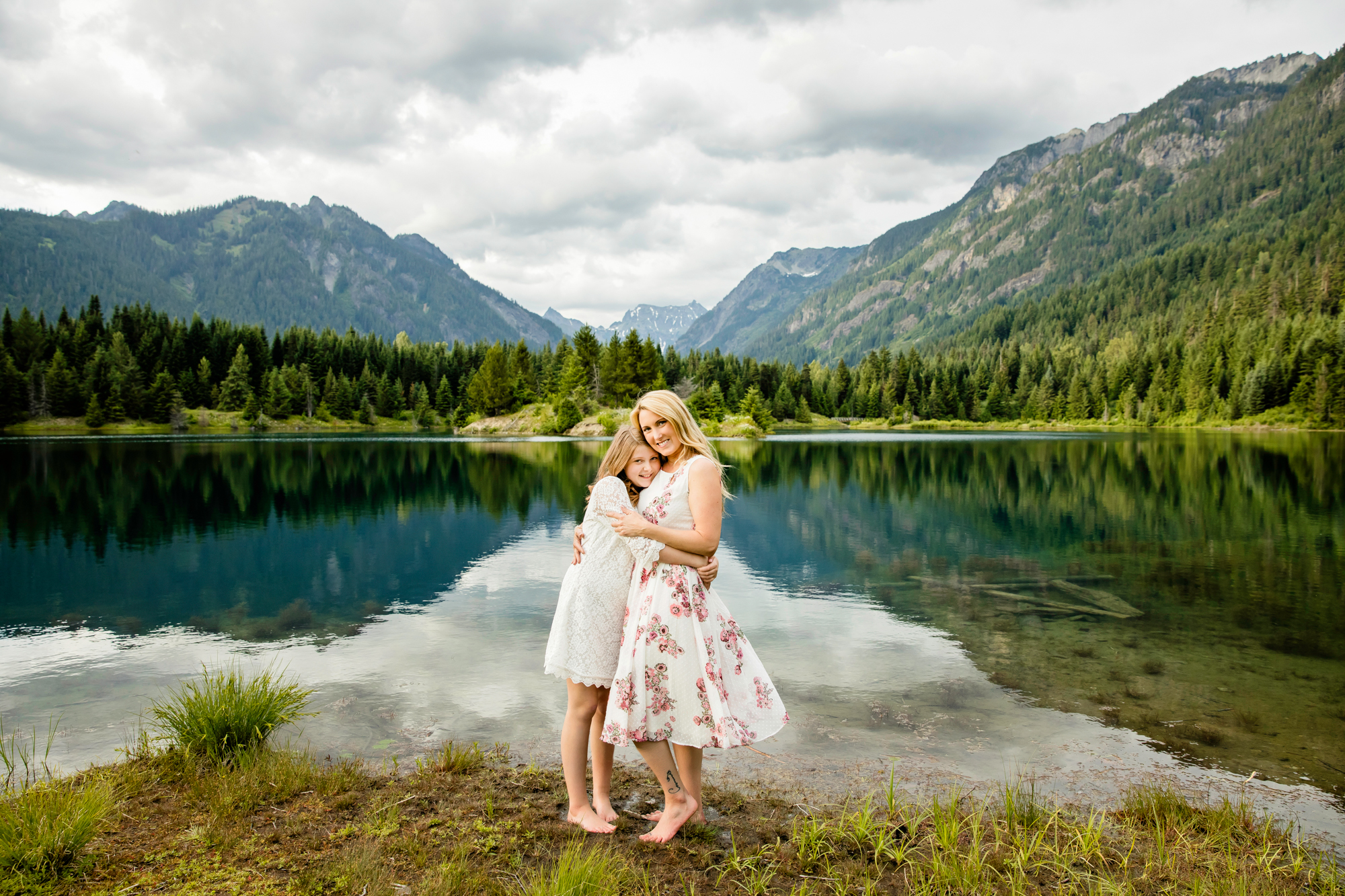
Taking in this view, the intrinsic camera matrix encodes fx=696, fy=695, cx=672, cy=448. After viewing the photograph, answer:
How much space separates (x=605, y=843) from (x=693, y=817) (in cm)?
72

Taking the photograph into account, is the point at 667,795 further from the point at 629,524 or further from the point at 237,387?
the point at 237,387

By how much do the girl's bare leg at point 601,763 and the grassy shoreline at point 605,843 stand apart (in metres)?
0.20

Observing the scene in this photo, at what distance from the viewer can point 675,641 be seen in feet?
15.2

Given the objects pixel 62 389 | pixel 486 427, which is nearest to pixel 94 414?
pixel 62 389

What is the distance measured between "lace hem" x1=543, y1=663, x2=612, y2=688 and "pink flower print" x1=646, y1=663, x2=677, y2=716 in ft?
1.07

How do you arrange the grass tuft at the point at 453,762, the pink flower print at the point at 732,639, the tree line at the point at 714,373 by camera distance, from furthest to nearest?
the tree line at the point at 714,373 → the grass tuft at the point at 453,762 → the pink flower print at the point at 732,639

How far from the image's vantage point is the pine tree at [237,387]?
105550 millimetres

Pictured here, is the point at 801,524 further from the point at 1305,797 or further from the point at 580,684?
the point at 580,684

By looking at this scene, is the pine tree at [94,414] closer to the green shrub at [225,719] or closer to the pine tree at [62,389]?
the pine tree at [62,389]

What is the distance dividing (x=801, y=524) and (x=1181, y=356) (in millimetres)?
138715

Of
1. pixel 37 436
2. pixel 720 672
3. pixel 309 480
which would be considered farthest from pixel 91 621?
pixel 37 436

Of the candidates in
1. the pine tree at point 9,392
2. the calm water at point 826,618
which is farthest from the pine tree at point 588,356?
the pine tree at point 9,392

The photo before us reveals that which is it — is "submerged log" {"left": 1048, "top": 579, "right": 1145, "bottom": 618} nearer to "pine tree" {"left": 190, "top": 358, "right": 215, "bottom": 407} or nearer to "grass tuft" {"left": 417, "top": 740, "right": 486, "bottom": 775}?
"grass tuft" {"left": 417, "top": 740, "right": 486, "bottom": 775}

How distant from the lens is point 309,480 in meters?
36.5
